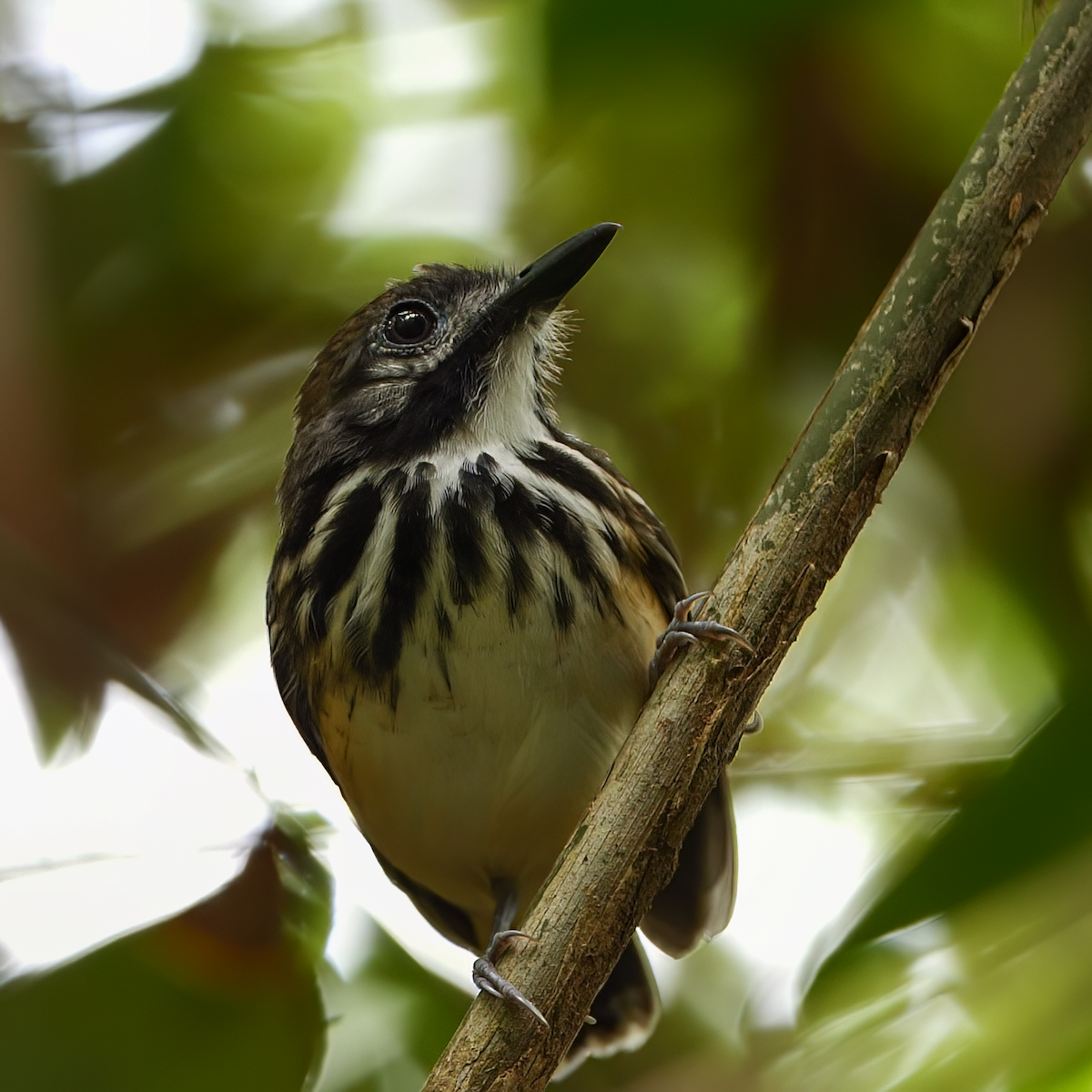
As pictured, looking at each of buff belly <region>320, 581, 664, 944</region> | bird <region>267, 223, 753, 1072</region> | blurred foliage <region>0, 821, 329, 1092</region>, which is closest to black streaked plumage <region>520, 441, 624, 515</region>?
bird <region>267, 223, 753, 1072</region>

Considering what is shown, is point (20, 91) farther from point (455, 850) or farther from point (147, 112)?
point (455, 850)

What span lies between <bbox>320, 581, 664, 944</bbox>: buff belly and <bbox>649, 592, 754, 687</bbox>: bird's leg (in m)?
0.18

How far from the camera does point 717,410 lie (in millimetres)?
3512

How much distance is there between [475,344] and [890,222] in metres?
1.05

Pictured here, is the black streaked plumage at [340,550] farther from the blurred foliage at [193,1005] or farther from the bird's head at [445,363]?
the blurred foliage at [193,1005]

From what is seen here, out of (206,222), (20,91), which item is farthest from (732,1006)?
(20,91)

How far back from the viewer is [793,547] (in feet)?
7.20

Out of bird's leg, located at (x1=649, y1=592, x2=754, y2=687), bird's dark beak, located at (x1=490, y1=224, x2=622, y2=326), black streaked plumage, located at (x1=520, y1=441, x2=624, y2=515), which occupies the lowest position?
black streaked plumage, located at (x1=520, y1=441, x2=624, y2=515)

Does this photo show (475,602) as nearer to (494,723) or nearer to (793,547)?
(494,723)

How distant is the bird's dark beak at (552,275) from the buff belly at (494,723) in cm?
70

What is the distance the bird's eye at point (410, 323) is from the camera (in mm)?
3316

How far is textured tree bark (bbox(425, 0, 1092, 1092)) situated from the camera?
6.97ft

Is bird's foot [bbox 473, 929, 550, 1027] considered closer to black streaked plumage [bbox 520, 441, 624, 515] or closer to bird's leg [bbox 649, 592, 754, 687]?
bird's leg [bbox 649, 592, 754, 687]

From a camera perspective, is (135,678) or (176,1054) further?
(135,678)
